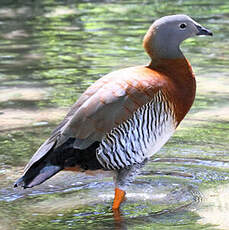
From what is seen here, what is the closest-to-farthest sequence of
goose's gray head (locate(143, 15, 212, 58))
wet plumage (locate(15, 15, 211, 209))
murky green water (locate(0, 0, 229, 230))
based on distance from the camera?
1. wet plumage (locate(15, 15, 211, 209))
2. murky green water (locate(0, 0, 229, 230))
3. goose's gray head (locate(143, 15, 212, 58))

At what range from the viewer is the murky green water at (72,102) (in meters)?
5.21

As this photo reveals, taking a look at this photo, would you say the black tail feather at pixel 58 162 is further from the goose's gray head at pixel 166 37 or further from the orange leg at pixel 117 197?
the goose's gray head at pixel 166 37

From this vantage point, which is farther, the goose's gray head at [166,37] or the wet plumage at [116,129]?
the goose's gray head at [166,37]

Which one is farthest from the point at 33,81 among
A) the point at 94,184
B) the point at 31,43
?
the point at 94,184

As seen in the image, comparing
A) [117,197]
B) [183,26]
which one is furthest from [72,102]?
[117,197]

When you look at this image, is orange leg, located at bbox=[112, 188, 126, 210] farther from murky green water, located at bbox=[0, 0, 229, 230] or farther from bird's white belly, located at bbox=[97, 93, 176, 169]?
bird's white belly, located at bbox=[97, 93, 176, 169]

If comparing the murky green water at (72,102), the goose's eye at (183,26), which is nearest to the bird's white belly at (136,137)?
the murky green water at (72,102)

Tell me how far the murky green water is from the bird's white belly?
0.44 m

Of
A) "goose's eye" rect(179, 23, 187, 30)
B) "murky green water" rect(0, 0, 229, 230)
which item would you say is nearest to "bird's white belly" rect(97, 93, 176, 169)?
"murky green water" rect(0, 0, 229, 230)

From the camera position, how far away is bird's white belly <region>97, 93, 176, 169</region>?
511cm

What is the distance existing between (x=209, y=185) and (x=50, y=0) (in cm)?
1223

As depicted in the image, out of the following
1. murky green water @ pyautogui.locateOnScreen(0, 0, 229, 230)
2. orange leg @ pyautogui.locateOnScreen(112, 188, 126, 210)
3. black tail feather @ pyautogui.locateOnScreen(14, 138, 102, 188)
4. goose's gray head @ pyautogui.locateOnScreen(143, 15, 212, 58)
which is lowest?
murky green water @ pyautogui.locateOnScreen(0, 0, 229, 230)

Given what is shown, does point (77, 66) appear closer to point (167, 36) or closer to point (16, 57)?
point (16, 57)

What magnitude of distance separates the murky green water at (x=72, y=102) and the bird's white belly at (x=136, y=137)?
441 mm
